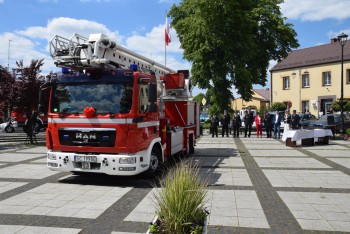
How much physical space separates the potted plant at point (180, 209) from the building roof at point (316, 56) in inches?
1667

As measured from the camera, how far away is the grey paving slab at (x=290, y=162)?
11367 mm

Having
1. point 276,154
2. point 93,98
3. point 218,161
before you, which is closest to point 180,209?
point 93,98

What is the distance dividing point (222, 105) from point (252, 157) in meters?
14.4

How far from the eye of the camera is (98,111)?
792 centimetres

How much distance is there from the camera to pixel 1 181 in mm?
8711

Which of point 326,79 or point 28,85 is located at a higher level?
point 326,79

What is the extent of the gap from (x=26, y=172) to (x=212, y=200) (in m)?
6.02

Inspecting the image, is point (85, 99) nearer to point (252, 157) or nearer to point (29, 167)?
point (29, 167)

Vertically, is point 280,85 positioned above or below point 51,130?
above

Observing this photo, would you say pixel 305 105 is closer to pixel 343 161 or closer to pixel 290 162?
pixel 343 161

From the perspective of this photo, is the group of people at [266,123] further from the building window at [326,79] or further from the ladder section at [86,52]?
the building window at [326,79]

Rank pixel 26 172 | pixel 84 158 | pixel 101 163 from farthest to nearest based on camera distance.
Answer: pixel 26 172 → pixel 84 158 → pixel 101 163

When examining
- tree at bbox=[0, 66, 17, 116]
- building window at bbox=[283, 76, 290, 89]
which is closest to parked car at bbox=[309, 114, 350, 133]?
tree at bbox=[0, 66, 17, 116]

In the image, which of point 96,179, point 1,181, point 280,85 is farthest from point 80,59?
point 280,85
